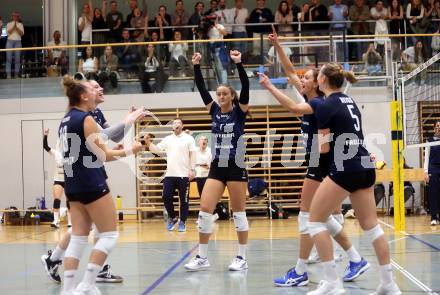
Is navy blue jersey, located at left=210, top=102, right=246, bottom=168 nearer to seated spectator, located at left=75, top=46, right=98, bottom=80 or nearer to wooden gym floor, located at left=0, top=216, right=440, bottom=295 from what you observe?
wooden gym floor, located at left=0, top=216, right=440, bottom=295

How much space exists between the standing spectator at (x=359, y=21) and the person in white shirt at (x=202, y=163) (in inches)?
164

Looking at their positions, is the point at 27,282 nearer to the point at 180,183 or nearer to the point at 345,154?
the point at 345,154

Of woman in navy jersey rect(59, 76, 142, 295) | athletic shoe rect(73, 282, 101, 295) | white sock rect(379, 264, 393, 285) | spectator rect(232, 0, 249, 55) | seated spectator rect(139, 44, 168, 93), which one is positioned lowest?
athletic shoe rect(73, 282, 101, 295)

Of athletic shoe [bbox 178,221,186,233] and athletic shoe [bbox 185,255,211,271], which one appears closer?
athletic shoe [bbox 185,255,211,271]

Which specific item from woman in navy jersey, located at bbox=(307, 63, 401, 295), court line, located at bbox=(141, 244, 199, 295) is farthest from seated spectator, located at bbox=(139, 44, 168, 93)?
woman in navy jersey, located at bbox=(307, 63, 401, 295)

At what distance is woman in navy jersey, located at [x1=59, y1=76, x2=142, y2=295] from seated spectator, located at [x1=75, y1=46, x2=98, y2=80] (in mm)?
11648

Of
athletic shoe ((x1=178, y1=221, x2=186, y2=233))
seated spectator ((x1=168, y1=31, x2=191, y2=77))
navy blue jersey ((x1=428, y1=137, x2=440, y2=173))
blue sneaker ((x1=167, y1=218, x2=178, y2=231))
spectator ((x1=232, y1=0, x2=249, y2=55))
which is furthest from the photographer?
seated spectator ((x1=168, y1=31, x2=191, y2=77))

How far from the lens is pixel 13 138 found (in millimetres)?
18625

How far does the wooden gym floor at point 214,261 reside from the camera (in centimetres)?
690

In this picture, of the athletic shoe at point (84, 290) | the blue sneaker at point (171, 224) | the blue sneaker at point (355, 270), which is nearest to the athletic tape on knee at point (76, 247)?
the athletic shoe at point (84, 290)

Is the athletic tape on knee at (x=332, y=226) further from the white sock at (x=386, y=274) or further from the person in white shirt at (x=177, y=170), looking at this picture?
the person in white shirt at (x=177, y=170)

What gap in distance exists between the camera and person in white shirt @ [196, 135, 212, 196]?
15.8 metres

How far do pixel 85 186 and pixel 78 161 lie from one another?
0.82 ft

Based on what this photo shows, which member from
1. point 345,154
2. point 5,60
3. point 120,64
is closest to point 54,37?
point 5,60
